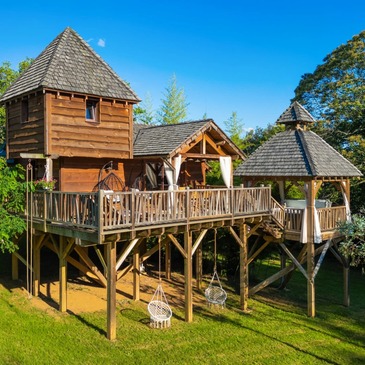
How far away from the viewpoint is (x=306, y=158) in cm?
1585

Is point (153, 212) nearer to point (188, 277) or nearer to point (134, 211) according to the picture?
point (134, 211)

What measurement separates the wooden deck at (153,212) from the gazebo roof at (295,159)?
47.9 inches

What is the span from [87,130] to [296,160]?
27.6 feet

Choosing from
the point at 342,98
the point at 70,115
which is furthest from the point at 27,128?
the point at 342,98

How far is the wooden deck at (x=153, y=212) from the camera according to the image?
11305 millimetres

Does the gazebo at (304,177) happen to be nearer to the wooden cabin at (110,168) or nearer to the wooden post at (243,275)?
the wooden cabin at (110,168)

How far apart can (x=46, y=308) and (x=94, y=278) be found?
140 inches

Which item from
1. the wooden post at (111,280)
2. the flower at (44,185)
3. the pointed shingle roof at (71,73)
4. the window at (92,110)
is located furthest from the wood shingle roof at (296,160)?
the flower at (44,185)

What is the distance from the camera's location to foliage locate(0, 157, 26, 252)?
1346 centimetres

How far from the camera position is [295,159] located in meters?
16.2

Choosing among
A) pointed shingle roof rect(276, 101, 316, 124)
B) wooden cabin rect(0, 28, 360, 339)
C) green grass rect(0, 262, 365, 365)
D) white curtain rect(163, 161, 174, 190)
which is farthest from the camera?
pointed shingle roof rect(276, 101, 316, 124)

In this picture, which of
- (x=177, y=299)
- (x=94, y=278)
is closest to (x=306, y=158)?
(x=177, y=299)

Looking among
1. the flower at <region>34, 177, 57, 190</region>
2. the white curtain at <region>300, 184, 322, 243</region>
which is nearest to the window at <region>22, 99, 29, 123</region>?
the flower at <region>34, 177, 57, 190</region>

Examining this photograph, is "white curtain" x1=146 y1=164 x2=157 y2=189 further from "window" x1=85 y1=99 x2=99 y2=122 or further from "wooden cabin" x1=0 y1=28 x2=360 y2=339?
"window" x1=85 y1=99 x2=99 y2=122
